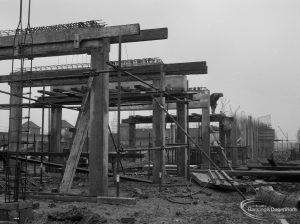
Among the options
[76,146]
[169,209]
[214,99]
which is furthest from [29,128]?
[214,99]

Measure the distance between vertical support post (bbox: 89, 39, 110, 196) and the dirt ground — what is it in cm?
97

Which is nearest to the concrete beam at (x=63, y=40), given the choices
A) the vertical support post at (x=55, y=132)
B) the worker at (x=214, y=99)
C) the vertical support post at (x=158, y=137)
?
the vertical support post at (x=158, y=137)

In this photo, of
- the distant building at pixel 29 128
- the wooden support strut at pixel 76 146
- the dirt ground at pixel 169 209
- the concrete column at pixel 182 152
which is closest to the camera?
the dirt ground at pixel 169 209

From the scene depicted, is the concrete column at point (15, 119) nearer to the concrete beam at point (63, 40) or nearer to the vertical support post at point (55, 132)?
the concrete beam at point (63, 40)

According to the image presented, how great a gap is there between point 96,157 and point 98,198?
1.26 meters

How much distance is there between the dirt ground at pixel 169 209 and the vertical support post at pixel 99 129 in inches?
38.1

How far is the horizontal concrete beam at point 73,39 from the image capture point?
11.5 metres

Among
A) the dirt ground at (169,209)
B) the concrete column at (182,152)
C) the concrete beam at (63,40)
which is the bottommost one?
the dirt ground at (169,209)

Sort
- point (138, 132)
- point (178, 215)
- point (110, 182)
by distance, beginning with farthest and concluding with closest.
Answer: point (138, 132), point (110, 182), point (178, 215)

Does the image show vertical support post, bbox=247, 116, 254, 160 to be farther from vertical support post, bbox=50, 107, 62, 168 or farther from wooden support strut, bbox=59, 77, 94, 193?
wooden support strut, bbox=59, 77, 94, 193

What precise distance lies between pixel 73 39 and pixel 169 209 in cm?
554

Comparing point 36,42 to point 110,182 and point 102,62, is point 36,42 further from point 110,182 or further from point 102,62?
point 110,182

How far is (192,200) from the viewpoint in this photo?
11.8 metres

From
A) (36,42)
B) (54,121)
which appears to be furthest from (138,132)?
(36,42)
